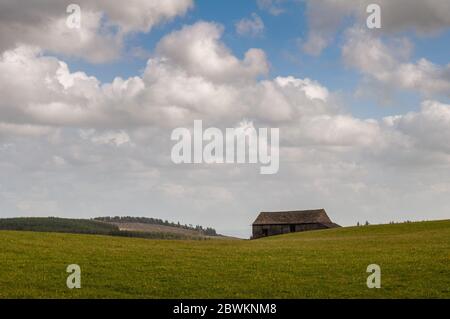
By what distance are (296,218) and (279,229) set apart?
4998mm

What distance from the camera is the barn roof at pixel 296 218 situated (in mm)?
127375

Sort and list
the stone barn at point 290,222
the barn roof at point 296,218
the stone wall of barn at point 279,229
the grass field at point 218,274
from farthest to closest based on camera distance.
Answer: the barn roof at point 296,218 → the stone barn at point 290,222 → the stone wall of barn at point 279,229 → the grass field at point 218,274

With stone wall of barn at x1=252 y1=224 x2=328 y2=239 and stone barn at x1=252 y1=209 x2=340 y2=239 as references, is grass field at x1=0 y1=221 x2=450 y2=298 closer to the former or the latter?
stone wall of barn at x1=252 y1=224 x2=328 y2=239

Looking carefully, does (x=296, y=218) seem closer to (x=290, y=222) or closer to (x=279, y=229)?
(x=290, y=222)

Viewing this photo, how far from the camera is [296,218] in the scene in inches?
5094

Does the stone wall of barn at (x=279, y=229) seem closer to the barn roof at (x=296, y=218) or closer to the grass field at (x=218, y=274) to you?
the barn roof at (x=296, y=218)

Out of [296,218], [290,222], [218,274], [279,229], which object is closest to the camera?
[218,274]

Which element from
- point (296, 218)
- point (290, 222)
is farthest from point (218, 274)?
point (296, 218)

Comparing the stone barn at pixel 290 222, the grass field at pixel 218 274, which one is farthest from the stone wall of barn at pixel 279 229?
the grass field at pixel 218 274

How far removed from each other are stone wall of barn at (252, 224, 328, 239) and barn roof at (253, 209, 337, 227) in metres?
0.76

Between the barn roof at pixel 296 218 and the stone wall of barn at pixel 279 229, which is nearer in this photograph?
the stone wall of barn at pixel 279 229
